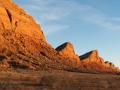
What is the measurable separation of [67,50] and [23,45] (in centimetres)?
2402

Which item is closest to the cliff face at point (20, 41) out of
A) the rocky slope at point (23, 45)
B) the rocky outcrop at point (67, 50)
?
the rocky slope at point (23, 45)

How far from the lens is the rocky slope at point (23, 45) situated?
2747 inches

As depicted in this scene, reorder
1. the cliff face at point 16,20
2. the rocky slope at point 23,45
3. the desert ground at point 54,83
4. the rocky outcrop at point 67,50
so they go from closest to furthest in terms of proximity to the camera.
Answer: the desert ground at point 54,83 < the rocky slope at point 23,45 < the cliff face at point 16,20 < the rocky outcrop at point 67,50

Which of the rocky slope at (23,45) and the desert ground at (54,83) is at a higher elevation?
the rocky slope at (23,45)

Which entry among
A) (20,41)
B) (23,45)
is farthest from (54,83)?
(20,41)

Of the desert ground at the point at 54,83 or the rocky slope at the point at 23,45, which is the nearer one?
the desert ground at the point at 54,83

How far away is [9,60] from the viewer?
67312mm

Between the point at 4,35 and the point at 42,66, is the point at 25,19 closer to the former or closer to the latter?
the point at 4,35

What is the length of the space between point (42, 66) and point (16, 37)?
14301 millimetres

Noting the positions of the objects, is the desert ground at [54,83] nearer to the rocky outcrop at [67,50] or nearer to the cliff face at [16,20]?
the cliff face at [16,20]

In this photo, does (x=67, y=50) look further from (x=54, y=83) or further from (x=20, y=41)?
(x=54, y=83)

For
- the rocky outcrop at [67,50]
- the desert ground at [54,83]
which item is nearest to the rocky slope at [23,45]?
the rocky outcrop at [67,50]

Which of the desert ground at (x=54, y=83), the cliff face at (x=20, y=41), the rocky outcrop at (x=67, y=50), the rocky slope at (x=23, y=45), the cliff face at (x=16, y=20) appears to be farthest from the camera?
the rocky outcrop at (x=67, y=50)

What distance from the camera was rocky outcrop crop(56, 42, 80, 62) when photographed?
321ft
